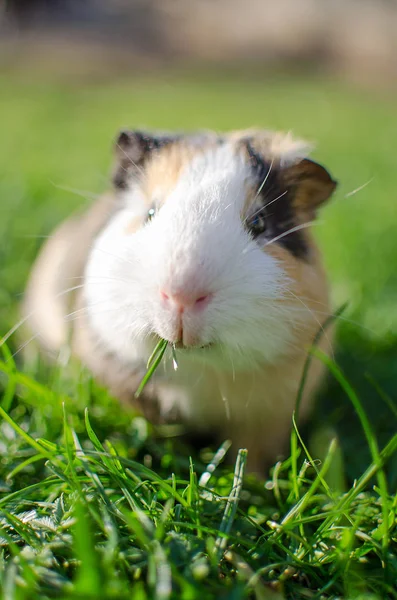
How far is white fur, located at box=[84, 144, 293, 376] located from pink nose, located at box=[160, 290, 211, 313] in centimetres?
2

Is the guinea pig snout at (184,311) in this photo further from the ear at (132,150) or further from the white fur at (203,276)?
the ear at (132,150)

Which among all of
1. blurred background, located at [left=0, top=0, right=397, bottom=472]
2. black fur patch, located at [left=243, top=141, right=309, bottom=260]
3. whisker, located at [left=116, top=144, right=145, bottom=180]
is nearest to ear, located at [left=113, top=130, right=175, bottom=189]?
whisker, located at [left=116, top=144, right=145, bottom=180]

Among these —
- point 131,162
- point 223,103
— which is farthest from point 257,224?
point 223,103

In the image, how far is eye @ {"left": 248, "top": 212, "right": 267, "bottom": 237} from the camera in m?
2.26

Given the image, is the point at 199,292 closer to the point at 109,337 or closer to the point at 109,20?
the point at 109,337

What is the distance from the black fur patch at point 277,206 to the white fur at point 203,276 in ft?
0.28

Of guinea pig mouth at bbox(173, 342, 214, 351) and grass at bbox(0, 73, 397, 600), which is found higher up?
guinea pig mouth at bbox(173, 342, 214, 351)

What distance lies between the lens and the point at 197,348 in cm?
211

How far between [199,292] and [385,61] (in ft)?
64.0

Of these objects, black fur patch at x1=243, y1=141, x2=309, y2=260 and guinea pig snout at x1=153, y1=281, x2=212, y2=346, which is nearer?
guinea pig snout at x1=153, y1=281, x2=212, y2=346

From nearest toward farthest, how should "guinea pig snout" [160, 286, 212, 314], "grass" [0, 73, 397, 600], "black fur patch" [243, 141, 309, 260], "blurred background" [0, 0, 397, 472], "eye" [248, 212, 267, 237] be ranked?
1. "grass" [0, 73, 397, 600]
2. "guinea pig snout" [160, 286, 212, 314]
3. "eye" [248, 212, 267, 237]
4. "black fur patch" [243, 141, 309, 260]
5. "blurred background" [0, 0, 397, 472]

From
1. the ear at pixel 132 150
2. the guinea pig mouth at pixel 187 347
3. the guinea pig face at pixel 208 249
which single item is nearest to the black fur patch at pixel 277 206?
the guinea pig face at pixel 208 249

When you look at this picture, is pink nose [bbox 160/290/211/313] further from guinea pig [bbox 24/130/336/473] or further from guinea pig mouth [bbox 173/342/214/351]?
guinea pig mouth [bbox 173/342/214/351]

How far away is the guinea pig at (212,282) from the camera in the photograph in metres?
1.94
